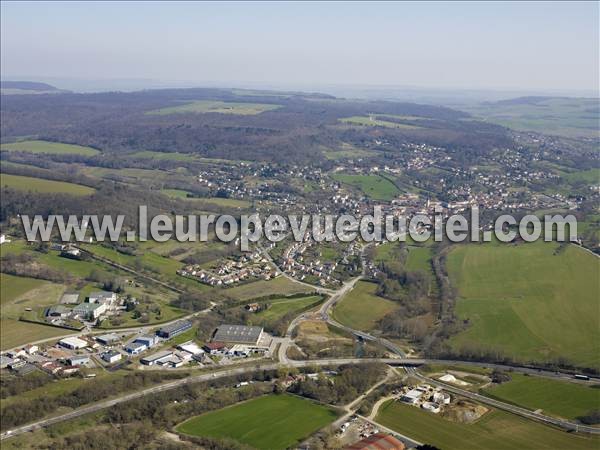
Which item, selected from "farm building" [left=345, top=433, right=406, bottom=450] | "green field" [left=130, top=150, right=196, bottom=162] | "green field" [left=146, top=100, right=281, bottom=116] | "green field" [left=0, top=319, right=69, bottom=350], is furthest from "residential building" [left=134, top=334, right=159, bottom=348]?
"green field" [left=146, top=100, right=281, bottom=116]

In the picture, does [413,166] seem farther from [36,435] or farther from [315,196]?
[36,435]

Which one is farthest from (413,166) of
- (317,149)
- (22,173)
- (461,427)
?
(461,427)

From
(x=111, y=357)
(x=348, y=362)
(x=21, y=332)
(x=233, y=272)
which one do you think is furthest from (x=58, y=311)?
(x=348, y=362)

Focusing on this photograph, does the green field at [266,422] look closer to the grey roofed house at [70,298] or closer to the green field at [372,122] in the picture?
the grey roofed house at [70,298]

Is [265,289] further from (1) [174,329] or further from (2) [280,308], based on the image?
(1) [174,329]

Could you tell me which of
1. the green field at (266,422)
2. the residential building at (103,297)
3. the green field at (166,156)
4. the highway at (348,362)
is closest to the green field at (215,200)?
the green field at (166,156)

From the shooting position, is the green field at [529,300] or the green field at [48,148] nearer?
the green field at [529,300]

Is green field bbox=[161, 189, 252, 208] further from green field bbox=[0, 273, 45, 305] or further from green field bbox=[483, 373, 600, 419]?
green field bbox=[483, 373, 600, 419]
